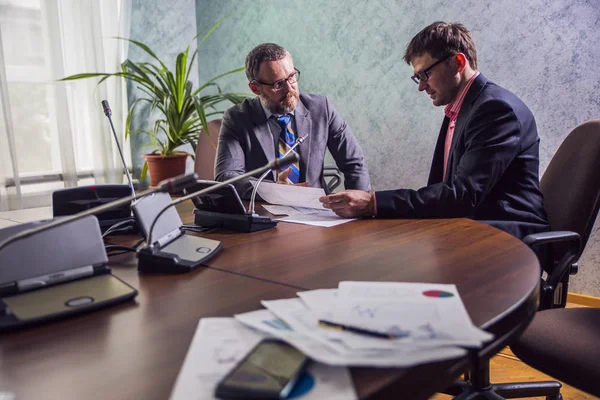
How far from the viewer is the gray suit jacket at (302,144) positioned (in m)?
2.37

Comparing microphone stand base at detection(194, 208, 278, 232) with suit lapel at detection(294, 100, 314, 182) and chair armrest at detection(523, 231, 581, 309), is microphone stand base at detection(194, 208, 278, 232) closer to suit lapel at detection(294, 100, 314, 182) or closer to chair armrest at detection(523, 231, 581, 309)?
chair armrest at detection(523, 231, 581, 309)

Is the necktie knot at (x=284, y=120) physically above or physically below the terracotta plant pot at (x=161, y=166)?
above

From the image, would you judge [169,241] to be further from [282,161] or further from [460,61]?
[460,61]

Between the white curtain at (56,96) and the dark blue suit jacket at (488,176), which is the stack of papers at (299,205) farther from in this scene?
the white curtain at (56,96)

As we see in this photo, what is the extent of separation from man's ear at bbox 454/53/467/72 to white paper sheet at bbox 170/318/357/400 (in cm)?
150

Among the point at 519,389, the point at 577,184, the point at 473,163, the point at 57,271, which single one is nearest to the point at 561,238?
the point at 577,184

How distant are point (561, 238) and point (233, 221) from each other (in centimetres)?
96

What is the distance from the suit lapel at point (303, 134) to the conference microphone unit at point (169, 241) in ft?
4.08

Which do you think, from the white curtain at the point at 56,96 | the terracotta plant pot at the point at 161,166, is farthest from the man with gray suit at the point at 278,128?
the white curtain at the point at 56,96

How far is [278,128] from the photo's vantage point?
2422mm

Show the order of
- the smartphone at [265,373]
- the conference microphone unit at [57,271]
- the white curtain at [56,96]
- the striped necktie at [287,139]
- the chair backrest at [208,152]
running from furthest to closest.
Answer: the white curtain at [56,96], the chair backrest at [208,152], the striped necktie at [287,139], the conference microphone unit at [57,271], the smartphone at [265,373]

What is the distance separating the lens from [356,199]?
61.7 inches

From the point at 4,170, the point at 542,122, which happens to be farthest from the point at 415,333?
the point at 4,170

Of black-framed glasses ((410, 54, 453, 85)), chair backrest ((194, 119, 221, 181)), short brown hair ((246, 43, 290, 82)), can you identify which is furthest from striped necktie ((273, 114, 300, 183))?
black-framed glasses ((410, 54, 453, 85))
